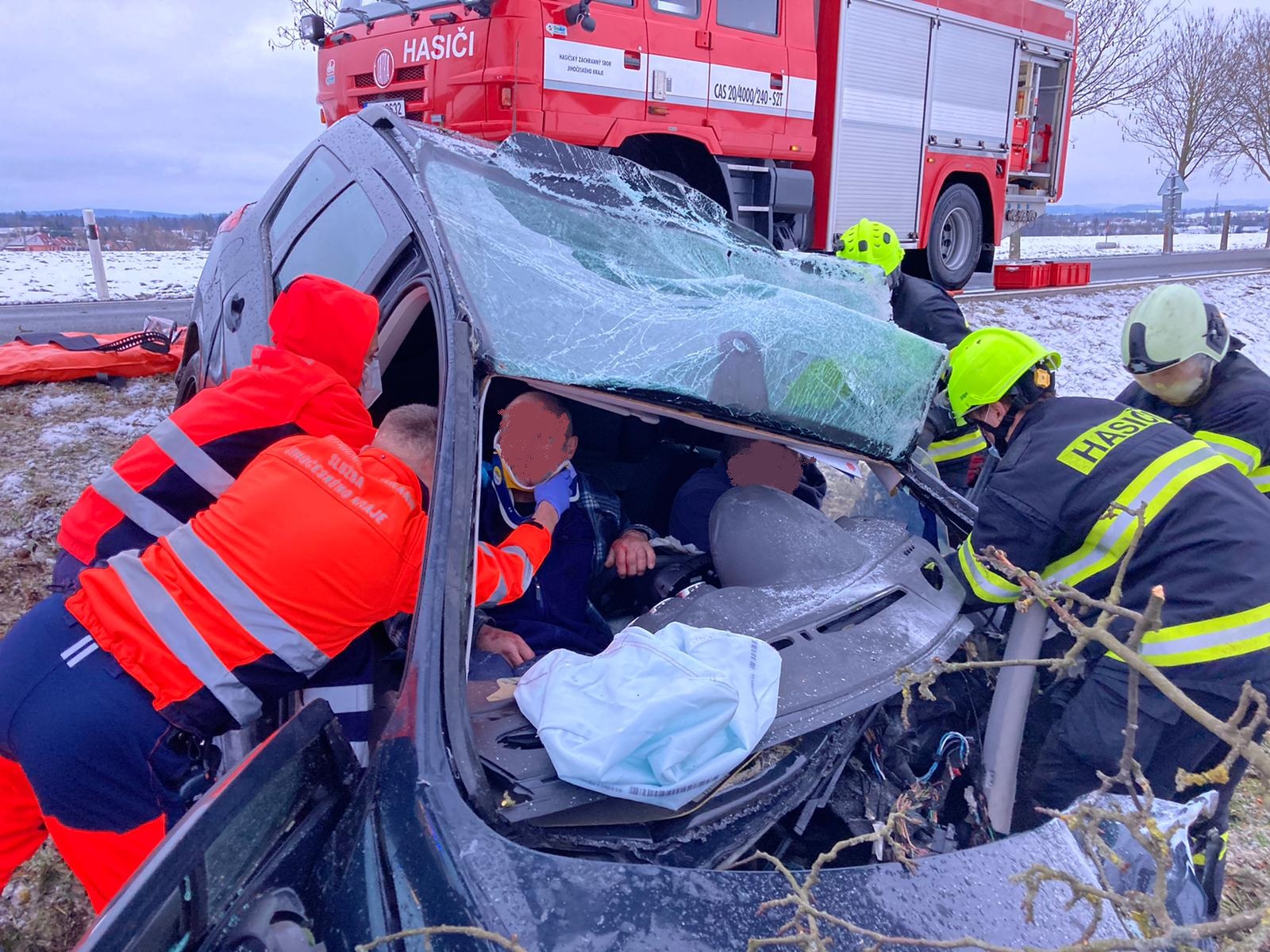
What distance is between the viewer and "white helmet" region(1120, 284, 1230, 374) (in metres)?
2.80

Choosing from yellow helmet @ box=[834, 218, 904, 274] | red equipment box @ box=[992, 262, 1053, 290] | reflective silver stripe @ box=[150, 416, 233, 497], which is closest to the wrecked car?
reflective silver stripe @ box=[150, 416, 233, 497]

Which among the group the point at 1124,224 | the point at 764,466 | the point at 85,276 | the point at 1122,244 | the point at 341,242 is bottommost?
the point at 764,466

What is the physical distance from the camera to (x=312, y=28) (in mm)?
6523

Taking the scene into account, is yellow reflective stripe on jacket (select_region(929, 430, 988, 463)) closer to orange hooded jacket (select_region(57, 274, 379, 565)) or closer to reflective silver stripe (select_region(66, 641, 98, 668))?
orange hooded jacket (select_region(57, 274, 379, 565))

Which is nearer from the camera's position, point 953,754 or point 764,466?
point 953,754

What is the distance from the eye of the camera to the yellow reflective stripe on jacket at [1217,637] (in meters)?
1.94

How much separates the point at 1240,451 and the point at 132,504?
126 inches

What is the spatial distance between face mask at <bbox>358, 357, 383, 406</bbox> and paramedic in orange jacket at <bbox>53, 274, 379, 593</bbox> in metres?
0.15

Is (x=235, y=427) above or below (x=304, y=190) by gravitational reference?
below

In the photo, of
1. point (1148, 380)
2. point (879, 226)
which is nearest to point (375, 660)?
point (1148, 380)

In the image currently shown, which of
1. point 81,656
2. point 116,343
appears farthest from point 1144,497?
point 116,343

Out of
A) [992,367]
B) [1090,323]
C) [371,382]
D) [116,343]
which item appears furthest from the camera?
[1090,323]

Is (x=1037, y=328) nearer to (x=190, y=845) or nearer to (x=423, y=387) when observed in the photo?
(x=423, y=387)

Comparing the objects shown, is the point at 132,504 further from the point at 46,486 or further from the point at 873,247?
the point at 873,247
